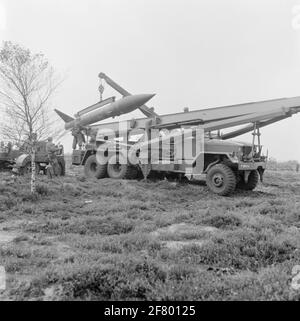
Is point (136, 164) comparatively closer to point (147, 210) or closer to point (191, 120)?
point (191, 120)

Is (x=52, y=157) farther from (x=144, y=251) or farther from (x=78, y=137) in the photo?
(x=144, y=251)

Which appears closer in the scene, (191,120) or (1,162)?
(191,120)

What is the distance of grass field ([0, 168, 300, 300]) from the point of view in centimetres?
409

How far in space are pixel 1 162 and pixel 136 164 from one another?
318 inches

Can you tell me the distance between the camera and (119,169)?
15938 millimetres

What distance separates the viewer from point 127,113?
15883 millimetres

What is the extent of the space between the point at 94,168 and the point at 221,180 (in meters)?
6.87

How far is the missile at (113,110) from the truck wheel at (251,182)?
16.5 feet

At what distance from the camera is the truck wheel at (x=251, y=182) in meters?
13.3

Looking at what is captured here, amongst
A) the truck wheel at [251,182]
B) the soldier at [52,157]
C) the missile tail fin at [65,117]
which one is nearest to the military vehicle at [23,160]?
the soldier at [52,157]

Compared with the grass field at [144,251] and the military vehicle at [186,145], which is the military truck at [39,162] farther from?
the grass field at [144,251]

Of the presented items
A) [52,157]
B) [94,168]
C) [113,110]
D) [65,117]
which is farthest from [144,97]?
[52,157]
